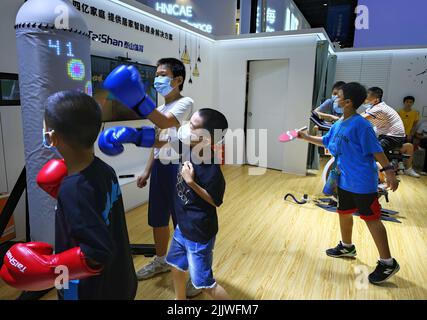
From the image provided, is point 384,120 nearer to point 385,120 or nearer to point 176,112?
point 385,120

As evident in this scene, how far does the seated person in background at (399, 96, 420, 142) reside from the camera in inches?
239

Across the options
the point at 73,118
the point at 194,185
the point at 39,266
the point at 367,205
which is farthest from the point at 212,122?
the point at 367,205

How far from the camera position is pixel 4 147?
2.43m

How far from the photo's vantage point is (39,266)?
3.04 ft

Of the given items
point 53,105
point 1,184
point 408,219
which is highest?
point 53,105

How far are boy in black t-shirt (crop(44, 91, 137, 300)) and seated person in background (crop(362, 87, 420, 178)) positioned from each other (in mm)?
3500

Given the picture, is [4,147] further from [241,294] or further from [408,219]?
[408,219]

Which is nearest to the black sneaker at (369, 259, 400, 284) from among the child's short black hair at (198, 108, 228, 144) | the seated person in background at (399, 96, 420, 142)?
the child's short black hair at (198, 108, 228, 144)

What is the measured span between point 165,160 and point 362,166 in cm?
136

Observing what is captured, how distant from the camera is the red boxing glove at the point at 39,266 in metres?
0.88

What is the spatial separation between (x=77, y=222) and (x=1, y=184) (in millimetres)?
2054

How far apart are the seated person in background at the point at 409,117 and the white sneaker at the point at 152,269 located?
5.88 meters

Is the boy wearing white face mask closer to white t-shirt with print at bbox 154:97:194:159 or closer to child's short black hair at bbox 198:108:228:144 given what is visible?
white t-shirt with print at bbox 154:97:194:159
